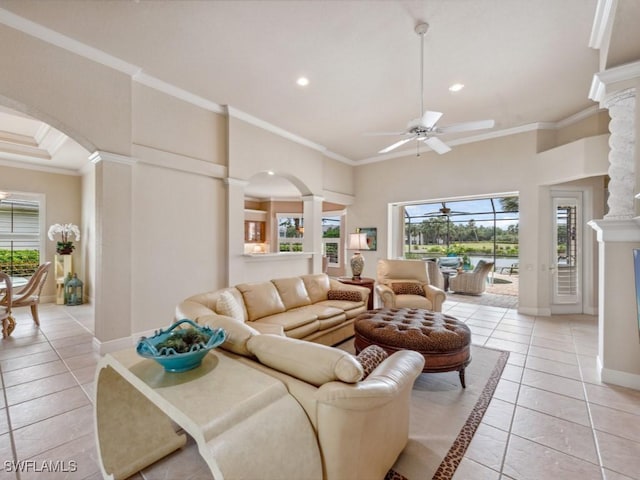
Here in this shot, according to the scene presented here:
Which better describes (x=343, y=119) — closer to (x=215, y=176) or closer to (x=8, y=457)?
(x=215, y=176)

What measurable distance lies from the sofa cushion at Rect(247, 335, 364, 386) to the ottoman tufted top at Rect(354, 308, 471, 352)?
137 cm

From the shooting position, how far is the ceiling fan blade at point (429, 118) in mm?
2939

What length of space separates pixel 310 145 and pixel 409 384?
538cm

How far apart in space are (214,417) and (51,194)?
26.0ft

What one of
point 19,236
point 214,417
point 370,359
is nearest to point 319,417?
point 214,417

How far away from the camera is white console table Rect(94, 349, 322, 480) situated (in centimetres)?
99

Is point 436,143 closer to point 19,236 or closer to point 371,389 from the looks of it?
point 371,389

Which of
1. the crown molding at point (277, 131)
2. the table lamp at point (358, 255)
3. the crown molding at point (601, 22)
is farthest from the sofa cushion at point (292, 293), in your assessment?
the crown molding at point (601, 22)

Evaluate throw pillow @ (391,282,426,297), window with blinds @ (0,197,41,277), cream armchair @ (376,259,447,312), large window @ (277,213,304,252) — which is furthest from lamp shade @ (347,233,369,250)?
window with blinds @ (0,197,41,277)

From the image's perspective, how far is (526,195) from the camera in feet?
17.5

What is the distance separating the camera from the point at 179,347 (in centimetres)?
137

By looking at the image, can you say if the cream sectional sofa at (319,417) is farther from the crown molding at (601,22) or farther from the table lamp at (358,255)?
the crown molding at (601,22)

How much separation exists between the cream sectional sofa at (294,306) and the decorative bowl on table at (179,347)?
928 millimetres

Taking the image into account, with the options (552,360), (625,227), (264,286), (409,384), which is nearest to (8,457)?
(264,286)
